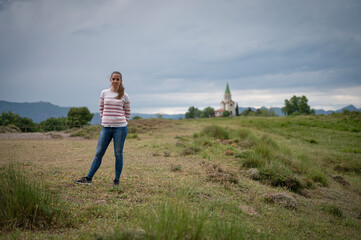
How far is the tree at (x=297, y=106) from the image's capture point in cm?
8288

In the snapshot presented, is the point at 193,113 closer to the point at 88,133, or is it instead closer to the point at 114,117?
A: the point at 88,133

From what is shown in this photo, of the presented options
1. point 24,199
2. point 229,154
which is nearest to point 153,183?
point 24,199

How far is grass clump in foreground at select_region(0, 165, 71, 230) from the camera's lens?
2971 millimetres

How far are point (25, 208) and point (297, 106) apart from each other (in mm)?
95529

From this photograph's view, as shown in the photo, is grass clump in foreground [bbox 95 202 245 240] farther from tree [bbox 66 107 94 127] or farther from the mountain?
tree [bbox 66 107 94 127]

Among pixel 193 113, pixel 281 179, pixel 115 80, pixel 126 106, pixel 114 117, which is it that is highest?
pixel 193 113

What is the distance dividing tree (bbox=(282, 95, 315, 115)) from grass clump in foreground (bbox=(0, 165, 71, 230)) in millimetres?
91020

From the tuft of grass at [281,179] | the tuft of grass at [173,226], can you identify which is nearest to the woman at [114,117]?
the tuft of grass at [173,226]

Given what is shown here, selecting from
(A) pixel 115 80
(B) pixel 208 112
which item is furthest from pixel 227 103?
(A) pixel 115 80

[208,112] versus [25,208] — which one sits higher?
[208,112]

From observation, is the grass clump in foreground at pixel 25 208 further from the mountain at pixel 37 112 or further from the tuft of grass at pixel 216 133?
the mountain at pixel 37 112

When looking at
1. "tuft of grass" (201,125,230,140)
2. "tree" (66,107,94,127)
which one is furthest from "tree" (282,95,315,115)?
"tuft of grass" (201,125,230,140)

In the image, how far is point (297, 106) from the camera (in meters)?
85.6

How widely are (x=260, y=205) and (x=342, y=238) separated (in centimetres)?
153
